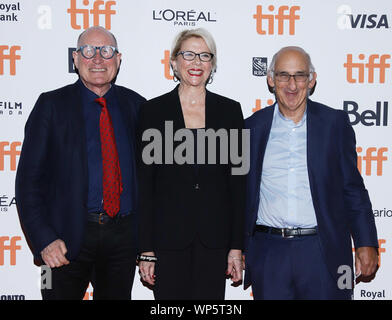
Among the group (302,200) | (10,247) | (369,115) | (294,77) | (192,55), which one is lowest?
(10,247)

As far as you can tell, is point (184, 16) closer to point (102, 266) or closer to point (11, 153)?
point (11, 153)

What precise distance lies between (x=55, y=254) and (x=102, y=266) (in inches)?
12.3

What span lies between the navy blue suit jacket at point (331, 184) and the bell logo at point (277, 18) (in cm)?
110

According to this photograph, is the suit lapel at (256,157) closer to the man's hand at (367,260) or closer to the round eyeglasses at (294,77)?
the round eyeglasses at (294,77)

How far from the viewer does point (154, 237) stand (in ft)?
7.84

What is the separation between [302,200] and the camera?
244 centimetres

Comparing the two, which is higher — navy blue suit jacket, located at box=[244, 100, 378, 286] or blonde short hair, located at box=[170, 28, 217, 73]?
blonde short hair, located at box=[170, 28, 217, 73]

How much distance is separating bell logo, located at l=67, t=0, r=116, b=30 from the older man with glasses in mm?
730

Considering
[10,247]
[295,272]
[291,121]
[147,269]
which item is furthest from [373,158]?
[10,247]

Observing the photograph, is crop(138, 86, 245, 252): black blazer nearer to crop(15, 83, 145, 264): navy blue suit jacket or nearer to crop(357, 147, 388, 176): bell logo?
crop(15, 83, 145, 264): navy blue suit jacket

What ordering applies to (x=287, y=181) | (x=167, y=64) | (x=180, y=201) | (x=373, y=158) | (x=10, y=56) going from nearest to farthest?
(x=180, y=201)
(x=287, y=181)
(x=10, y=56)
(x=167, y=64)
(x=373, y=158)

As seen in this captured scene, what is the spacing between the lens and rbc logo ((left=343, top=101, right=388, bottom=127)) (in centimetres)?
345

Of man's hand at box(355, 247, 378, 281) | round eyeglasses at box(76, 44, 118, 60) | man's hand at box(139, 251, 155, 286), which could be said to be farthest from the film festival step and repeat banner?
man's hand at box(139, 251, 155, 286)

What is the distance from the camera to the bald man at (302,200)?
2430 mm
